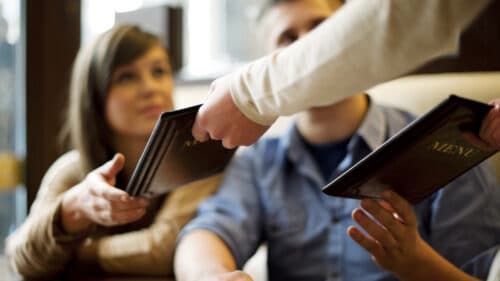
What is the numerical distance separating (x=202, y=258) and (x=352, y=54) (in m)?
0.45

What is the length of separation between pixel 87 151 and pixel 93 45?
0.78 feet

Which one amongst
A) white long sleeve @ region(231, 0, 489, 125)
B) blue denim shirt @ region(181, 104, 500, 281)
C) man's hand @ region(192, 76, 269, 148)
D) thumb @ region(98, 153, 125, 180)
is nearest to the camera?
white long sleeve @ region(231, 0, 489, 125)

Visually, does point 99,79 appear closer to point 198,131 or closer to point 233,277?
point 198,131

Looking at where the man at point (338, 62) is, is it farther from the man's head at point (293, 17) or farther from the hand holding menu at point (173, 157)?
the man's head at point (293, 17)

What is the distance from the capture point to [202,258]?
0.88 m

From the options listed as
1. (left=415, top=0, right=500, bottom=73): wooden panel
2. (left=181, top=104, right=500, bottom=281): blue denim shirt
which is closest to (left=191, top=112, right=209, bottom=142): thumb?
(left=181, top=104, right=500, bottom=281): blue denim shirt

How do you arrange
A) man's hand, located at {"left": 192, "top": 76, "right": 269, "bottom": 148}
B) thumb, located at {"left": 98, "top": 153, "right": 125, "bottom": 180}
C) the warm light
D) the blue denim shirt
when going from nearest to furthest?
man's hand, located at {"left": 192, "top": 76, "right": 269, "bottom": 148} → thumb, located at {"left": 98, "top": 153, "right": 125, "bottom": 180} → the blue denim shirt → the warm light

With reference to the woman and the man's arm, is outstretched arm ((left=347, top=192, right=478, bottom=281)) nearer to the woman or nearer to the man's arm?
the man's arm

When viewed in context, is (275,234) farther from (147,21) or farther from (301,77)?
(147,21)

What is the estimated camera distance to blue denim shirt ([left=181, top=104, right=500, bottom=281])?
0.93 m

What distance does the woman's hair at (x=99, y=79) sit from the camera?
1.13 m

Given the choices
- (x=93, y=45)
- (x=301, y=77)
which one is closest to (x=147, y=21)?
(x=93, y=45)

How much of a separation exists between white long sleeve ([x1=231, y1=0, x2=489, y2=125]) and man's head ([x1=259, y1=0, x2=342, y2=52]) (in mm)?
450

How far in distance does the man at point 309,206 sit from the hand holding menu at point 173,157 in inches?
5.8
